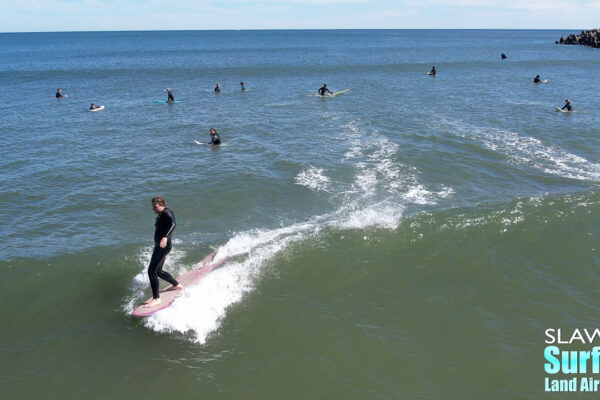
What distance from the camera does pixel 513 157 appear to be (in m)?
24.6

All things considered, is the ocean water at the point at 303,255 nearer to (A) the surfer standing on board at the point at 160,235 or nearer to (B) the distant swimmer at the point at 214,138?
(B) the distant swimmer at the point at 214,138

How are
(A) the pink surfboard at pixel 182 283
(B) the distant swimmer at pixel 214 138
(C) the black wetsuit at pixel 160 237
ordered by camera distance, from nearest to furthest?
(C) the black wetsuit at pixel 160 237 < (A) the pink surfboard at pixel 182 283 < (B) the distant swimmer at pixel 214 138

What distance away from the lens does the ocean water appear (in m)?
9.81

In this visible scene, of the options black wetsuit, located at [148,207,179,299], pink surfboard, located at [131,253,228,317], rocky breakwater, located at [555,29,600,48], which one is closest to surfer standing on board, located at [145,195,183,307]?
black wetsuit, located at [148,207,179,299]

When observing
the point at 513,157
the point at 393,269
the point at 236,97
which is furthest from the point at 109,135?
the point at 513,157

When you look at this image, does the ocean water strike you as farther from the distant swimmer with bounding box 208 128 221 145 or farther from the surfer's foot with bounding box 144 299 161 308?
the distant swimmer with bounding box 208 128 221 145

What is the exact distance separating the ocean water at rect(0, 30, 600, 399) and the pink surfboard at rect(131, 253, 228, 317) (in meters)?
0.26

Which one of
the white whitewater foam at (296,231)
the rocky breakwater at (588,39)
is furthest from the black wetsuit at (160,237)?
the rocky breakwater at (588,39)

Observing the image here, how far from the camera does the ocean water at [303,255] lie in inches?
386

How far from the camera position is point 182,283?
501 inches

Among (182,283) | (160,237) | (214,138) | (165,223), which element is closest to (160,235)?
(160,237)

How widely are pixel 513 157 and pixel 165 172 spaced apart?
21.2 metres

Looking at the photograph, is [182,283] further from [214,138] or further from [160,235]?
[214,138]

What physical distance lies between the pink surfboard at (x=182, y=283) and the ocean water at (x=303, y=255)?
0.85ft
